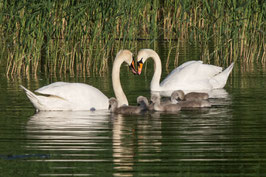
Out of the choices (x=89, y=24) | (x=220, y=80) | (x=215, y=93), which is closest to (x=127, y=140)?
(x=215, y=93)

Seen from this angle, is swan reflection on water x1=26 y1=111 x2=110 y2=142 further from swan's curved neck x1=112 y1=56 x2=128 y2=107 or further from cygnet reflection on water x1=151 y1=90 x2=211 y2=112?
cygnet reflection on water x1=151 y1=90 x2=211 y2=112

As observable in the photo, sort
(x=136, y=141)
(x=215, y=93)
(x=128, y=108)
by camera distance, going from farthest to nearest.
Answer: (x=215, y=93) → (x=128, y=108) → (x=136, y=141)

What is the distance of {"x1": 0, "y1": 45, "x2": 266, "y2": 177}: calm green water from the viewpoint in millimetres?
8000

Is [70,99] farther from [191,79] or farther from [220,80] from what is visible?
[220,80]

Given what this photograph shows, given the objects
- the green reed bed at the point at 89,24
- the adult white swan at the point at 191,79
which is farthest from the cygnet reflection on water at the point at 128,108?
the green reed bed at the point at 89,24

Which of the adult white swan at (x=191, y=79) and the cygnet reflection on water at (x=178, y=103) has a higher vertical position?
the adult white swan at (x=191, y=79)

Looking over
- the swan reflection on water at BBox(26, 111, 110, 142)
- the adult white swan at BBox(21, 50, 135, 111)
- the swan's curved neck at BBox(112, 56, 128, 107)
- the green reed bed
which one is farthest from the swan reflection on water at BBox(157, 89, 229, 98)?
the swan reflection on water at BBox(26, 111, 110, 142)

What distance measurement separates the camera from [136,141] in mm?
9625

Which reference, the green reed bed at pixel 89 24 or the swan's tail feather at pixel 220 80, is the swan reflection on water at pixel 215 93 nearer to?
the swan's tail feather at pixel 220 80

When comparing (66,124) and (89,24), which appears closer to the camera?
(66,124)

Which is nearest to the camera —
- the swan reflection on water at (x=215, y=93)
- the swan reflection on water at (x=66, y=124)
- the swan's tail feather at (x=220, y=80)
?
the swan reflection on water at (x=66, y=124)

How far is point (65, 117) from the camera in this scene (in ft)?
39.4

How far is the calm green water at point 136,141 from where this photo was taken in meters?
8.00

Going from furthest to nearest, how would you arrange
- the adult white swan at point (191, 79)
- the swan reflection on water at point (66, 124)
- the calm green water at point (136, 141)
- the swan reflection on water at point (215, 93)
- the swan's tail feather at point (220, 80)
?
1. the swan's tail feather at point (220, 80)
2. the adult white swan at point (191, 79)
3. the swan reflection on water at point (215, 93)
4. the swan reflection on water at point (66, 124)
5. the calm green water at point (136, 141)
